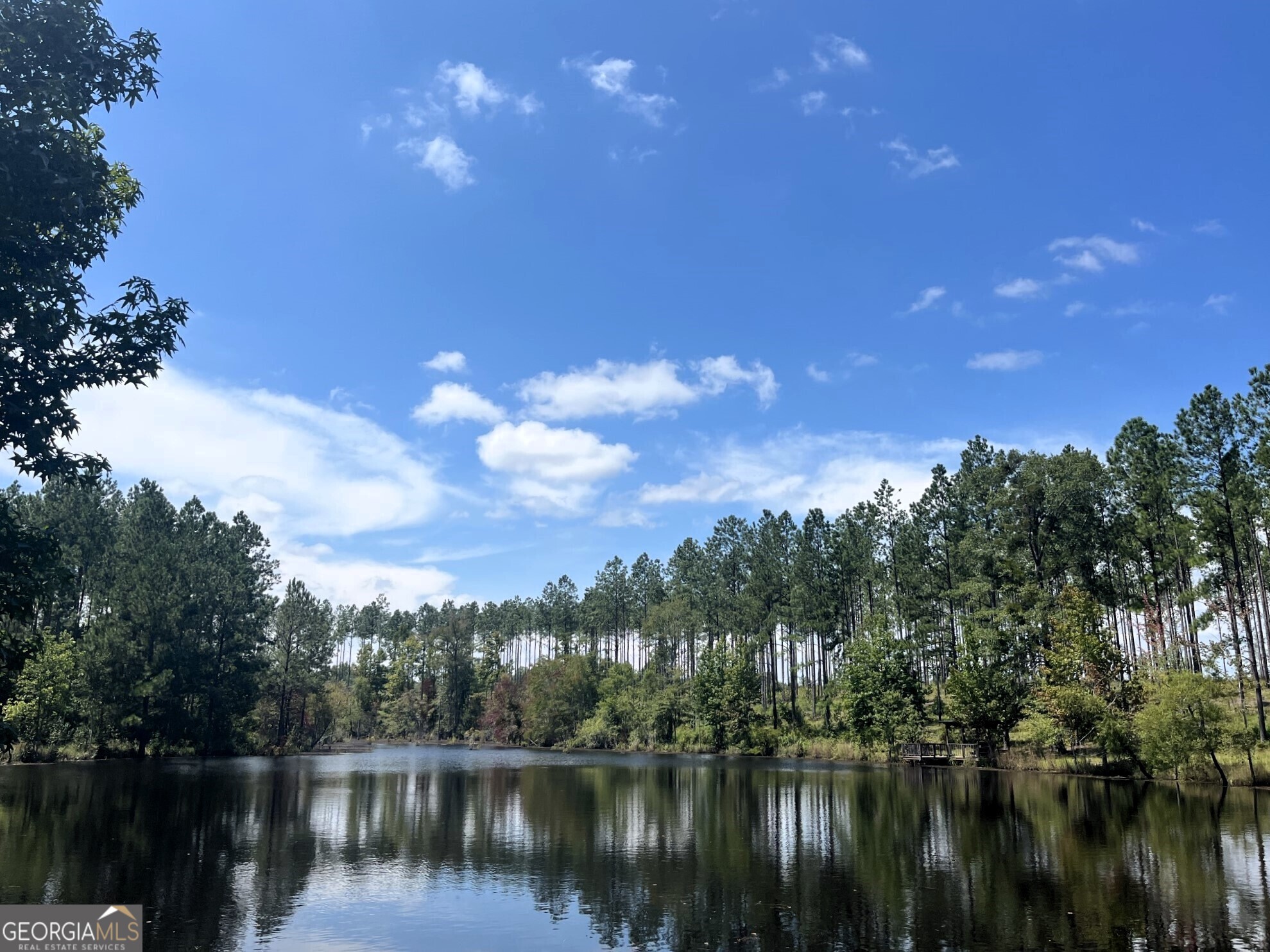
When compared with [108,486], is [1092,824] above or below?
below

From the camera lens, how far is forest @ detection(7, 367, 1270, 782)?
58.1 metres

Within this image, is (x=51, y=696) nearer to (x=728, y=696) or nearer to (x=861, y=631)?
(x=728, y=696)

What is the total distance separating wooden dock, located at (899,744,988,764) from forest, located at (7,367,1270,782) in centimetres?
158

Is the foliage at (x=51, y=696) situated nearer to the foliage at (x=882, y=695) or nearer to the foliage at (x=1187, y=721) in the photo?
the foliage at (x=882, y=695)

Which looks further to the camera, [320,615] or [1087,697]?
[320,615]

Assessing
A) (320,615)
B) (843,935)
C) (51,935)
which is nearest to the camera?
(51,935)

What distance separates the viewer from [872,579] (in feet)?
324

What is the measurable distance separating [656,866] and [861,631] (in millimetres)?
73987

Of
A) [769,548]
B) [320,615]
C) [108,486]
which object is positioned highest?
[108,486]

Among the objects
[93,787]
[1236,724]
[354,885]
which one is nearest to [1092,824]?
[1236,724]

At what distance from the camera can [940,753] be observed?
74.2 m

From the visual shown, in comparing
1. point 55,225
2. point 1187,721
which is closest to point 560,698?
point 1187,721

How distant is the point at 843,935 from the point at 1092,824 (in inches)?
862

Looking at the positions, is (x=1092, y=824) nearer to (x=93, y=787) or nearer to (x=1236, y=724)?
(x=1236, y=724)
